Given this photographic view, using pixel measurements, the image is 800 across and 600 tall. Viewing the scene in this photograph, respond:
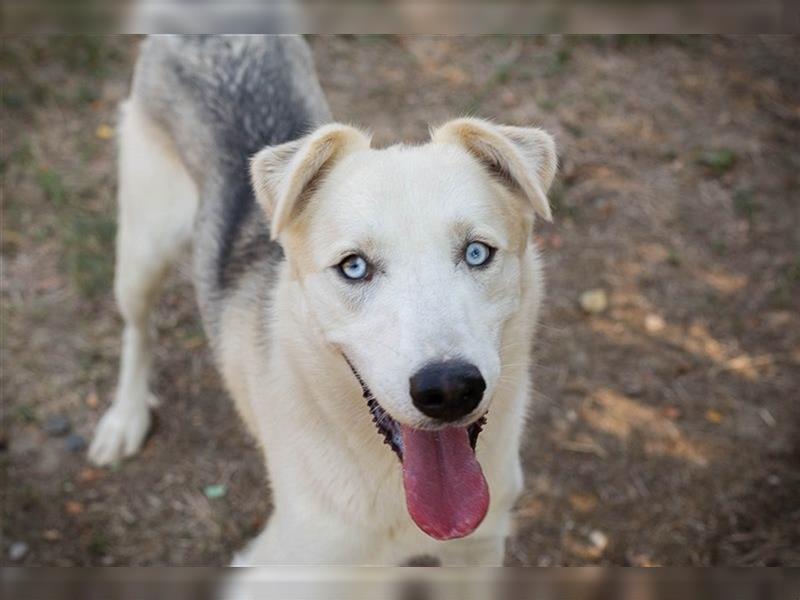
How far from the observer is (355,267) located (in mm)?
2861

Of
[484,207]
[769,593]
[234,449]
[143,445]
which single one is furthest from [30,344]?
[769,593]

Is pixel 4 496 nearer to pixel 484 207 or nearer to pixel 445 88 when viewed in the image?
pixel 484 207

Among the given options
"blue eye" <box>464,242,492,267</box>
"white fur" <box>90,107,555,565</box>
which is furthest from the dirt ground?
"blue eye" <box>464,242,492,267</box>

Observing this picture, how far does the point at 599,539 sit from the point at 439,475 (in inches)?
74.9

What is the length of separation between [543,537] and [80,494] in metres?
2.41

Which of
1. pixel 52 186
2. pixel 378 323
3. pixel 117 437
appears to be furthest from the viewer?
pixel 52 186

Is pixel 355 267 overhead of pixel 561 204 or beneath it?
overhead

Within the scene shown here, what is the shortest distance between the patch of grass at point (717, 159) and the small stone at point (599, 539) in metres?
2.93

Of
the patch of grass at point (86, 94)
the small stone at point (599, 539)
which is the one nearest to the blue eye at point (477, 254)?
the small stone at point (599, 539)

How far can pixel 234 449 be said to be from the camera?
4930 mm

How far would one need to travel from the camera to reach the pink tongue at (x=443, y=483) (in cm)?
290

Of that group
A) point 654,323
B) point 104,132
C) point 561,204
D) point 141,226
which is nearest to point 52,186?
point 104,132

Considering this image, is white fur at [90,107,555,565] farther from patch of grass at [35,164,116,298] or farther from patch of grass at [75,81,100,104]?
patch of grass at [75,81,100,104]

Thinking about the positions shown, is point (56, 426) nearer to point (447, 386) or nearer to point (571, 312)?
point (571, 312)
